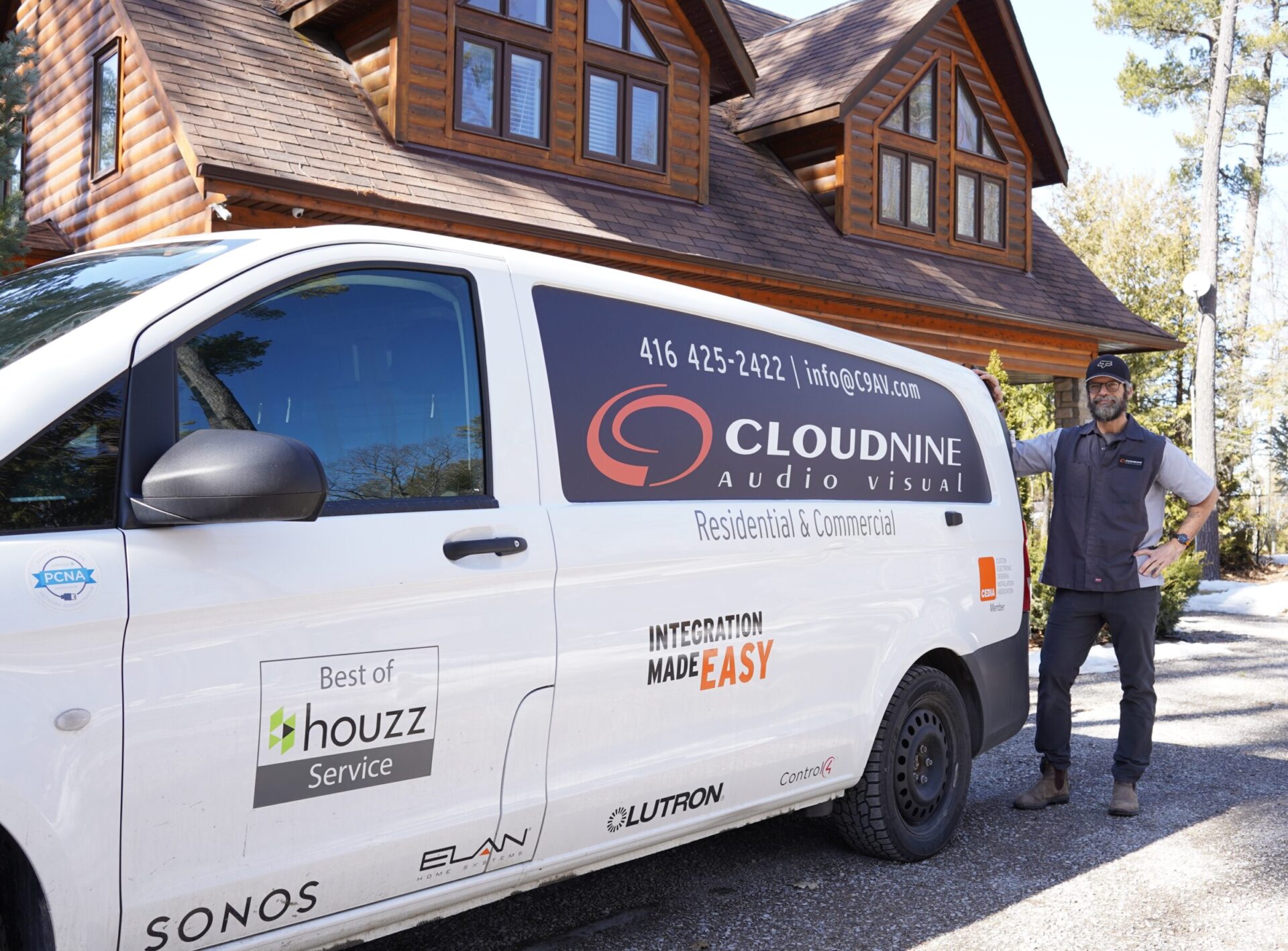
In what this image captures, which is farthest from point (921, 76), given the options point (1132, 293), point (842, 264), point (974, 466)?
point (1132, 293)

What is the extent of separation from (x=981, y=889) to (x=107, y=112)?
1071 cm

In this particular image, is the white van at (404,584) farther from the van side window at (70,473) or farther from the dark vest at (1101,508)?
the dark vest at (1101,508)

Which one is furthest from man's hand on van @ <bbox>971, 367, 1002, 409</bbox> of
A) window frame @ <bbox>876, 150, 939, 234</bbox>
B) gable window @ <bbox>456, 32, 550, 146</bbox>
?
window frame @ <bbox>876, 150, 939, 234</bbox>

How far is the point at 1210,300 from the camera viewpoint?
19891 mm

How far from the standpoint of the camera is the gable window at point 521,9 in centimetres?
1165

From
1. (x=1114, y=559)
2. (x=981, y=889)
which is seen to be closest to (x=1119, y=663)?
(x=1114, y=559)

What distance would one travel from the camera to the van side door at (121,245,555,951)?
2.60m

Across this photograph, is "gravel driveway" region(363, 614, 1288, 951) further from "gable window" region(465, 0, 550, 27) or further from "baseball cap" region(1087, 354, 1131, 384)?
"gable window" region(465, 0, 550, 27)

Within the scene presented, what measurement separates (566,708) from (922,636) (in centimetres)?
195

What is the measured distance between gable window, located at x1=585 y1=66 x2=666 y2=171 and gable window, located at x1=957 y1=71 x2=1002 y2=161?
524cm

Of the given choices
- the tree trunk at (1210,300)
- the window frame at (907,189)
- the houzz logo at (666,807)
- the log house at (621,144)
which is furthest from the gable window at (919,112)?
the houzz logo at (666,807)

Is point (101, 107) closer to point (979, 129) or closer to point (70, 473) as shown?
point (70, 473)

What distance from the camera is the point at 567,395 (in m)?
3.56

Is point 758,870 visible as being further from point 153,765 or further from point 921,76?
point 921,76
